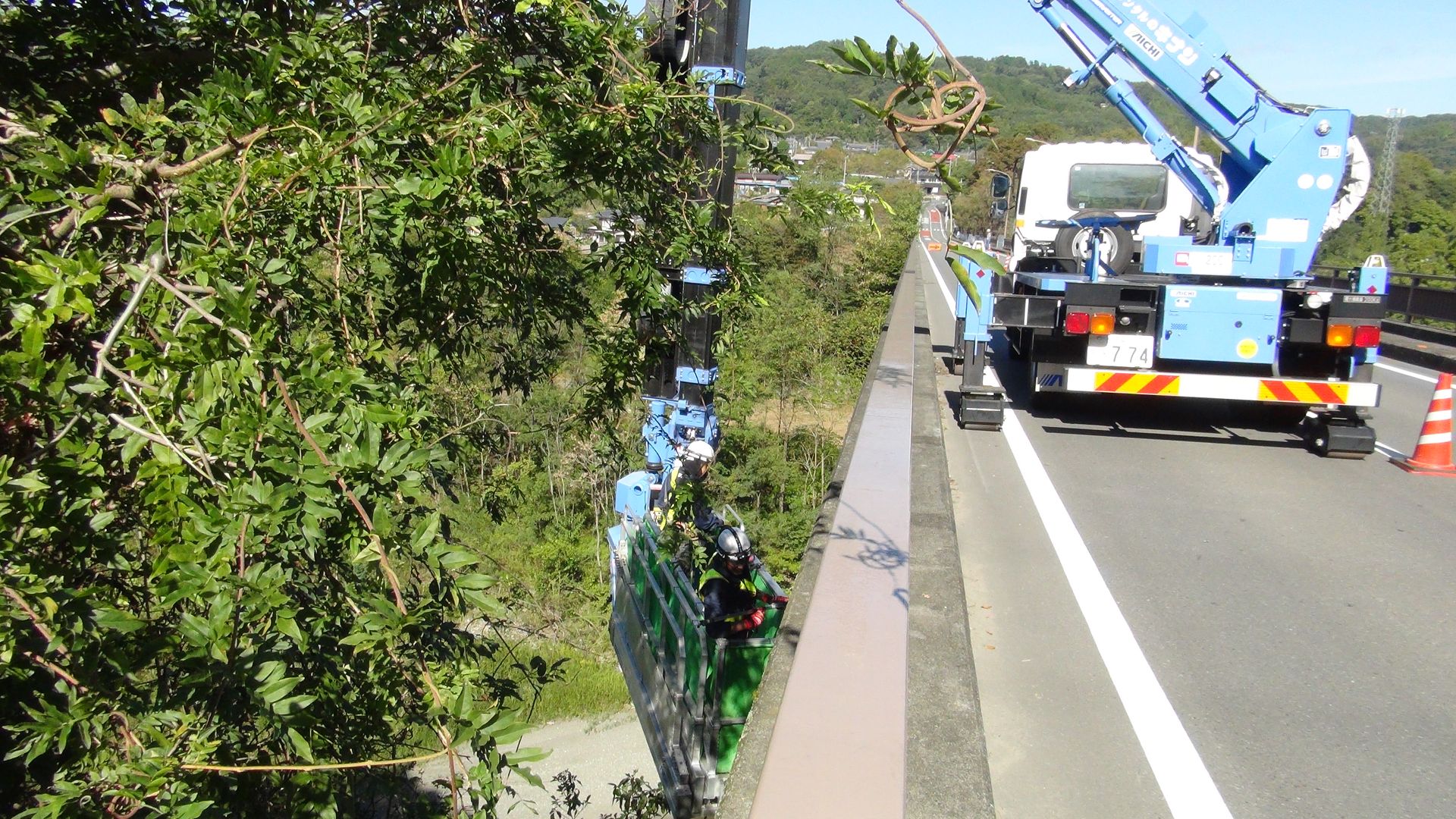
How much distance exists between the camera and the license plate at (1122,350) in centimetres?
1019

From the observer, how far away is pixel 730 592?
7367 mm

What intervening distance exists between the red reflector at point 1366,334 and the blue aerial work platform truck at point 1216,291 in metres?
0.01

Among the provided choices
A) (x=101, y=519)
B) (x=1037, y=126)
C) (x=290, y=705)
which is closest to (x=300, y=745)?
(x=290, y=705)

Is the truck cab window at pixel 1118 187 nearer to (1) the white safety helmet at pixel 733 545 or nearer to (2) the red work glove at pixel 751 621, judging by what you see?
(1) the white safety helmet at pixel 733 545

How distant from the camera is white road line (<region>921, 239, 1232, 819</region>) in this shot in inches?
151

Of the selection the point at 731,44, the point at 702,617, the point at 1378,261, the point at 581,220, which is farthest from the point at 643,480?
the point at 1378,261

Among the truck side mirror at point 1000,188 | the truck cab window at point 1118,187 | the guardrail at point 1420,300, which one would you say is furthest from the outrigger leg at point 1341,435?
the guardrail at point 1420,300

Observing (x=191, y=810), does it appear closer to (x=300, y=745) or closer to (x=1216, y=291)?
(x=300, y=745)

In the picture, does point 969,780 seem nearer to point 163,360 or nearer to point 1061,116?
point 163,360

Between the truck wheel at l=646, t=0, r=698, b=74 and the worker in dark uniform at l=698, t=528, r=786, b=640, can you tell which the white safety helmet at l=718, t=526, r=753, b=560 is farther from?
the truck wheel at l=646, t=0, r=698, b=74

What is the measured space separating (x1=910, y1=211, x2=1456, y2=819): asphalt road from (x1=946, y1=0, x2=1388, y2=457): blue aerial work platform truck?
65cm

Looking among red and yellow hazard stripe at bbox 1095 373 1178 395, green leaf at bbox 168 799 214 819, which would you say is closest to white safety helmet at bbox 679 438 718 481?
red and yellow hazard stripe at bbox 1095 373 1178 395

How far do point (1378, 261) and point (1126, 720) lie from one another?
7.57m

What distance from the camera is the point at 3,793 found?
2.78 m
